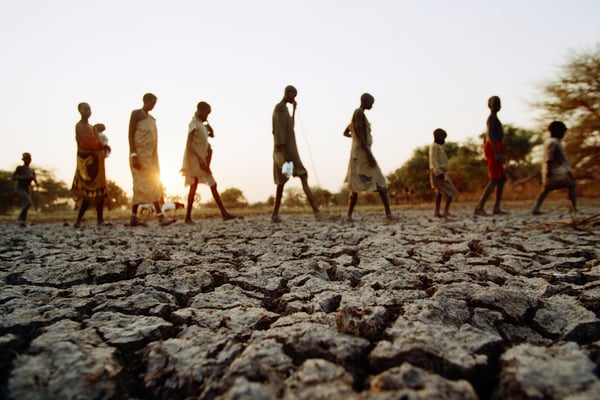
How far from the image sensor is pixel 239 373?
3.44 ft

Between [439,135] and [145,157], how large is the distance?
15.1ft

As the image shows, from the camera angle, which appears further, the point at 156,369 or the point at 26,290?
the point at 26,290

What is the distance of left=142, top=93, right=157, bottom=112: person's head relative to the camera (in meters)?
5.20

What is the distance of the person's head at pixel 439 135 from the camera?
607 cm

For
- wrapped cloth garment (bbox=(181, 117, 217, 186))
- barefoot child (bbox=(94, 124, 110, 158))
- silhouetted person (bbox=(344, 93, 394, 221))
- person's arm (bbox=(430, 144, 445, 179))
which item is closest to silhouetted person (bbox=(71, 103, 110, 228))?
barefoot child (bbox=(94, 124, 110, 158))

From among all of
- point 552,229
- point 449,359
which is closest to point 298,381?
point 449,359

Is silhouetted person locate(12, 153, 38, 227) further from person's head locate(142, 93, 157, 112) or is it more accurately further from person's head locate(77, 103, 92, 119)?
person's head locate(142, 93, 157, 112)

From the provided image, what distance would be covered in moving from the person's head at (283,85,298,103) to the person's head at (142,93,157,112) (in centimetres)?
184

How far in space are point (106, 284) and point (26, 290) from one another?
Answer: 1.15 feet

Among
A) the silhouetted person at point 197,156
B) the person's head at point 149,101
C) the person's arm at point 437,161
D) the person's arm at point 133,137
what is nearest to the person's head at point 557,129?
the person's arm at point 437,161

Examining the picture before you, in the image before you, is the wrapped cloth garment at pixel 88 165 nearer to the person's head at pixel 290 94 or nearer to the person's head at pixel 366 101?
the person's head at pixel 290 94

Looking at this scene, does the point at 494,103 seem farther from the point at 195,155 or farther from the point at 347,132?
the point at 195,155

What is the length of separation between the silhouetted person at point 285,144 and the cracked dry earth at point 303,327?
2.90 meters

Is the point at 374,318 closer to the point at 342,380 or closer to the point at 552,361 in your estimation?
the point at 342,380
